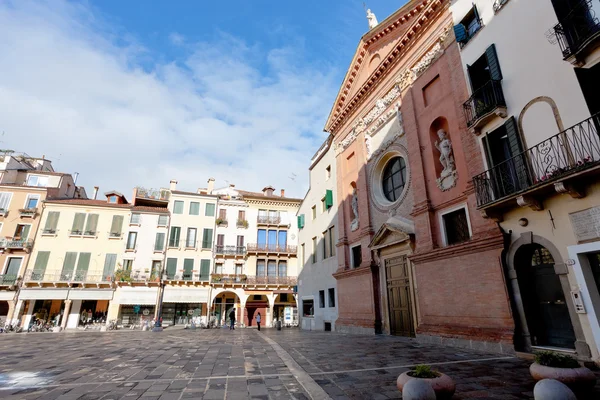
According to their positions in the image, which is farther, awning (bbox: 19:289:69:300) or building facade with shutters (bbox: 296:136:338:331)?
awning (bbox: 19:289:69:300)

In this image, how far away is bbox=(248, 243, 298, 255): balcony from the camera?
111 feet

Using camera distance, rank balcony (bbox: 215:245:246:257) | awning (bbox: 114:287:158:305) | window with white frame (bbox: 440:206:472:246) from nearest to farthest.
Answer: window with white frame (bbox: 440:206:472:246) < awning (bbox: 114:287:158:305) < balcony (bbox: 215:245:246:257)

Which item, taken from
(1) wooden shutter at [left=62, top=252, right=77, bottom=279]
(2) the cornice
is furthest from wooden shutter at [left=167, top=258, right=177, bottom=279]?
(2) the cornice

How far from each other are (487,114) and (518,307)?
572 cm

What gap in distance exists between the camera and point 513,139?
919 cm

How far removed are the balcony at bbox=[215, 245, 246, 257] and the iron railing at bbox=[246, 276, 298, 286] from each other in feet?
9.16

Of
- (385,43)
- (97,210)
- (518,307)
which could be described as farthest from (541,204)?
(97,210)

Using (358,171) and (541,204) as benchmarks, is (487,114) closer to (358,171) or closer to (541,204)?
(541,204)

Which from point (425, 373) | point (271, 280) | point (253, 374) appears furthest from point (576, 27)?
point (271, 280)

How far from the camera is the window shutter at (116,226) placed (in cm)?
3027

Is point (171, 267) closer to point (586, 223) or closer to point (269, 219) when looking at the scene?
point (269, 219)

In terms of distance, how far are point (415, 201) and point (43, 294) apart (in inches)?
1232

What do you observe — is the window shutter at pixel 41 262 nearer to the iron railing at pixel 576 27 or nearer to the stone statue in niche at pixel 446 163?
the stone statue in niche at pixel 446 163

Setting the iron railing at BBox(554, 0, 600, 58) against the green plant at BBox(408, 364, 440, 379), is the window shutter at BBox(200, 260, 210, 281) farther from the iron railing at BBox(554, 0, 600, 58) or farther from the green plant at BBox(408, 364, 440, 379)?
the iron railing at BBox(554, 0, 600, 58)
